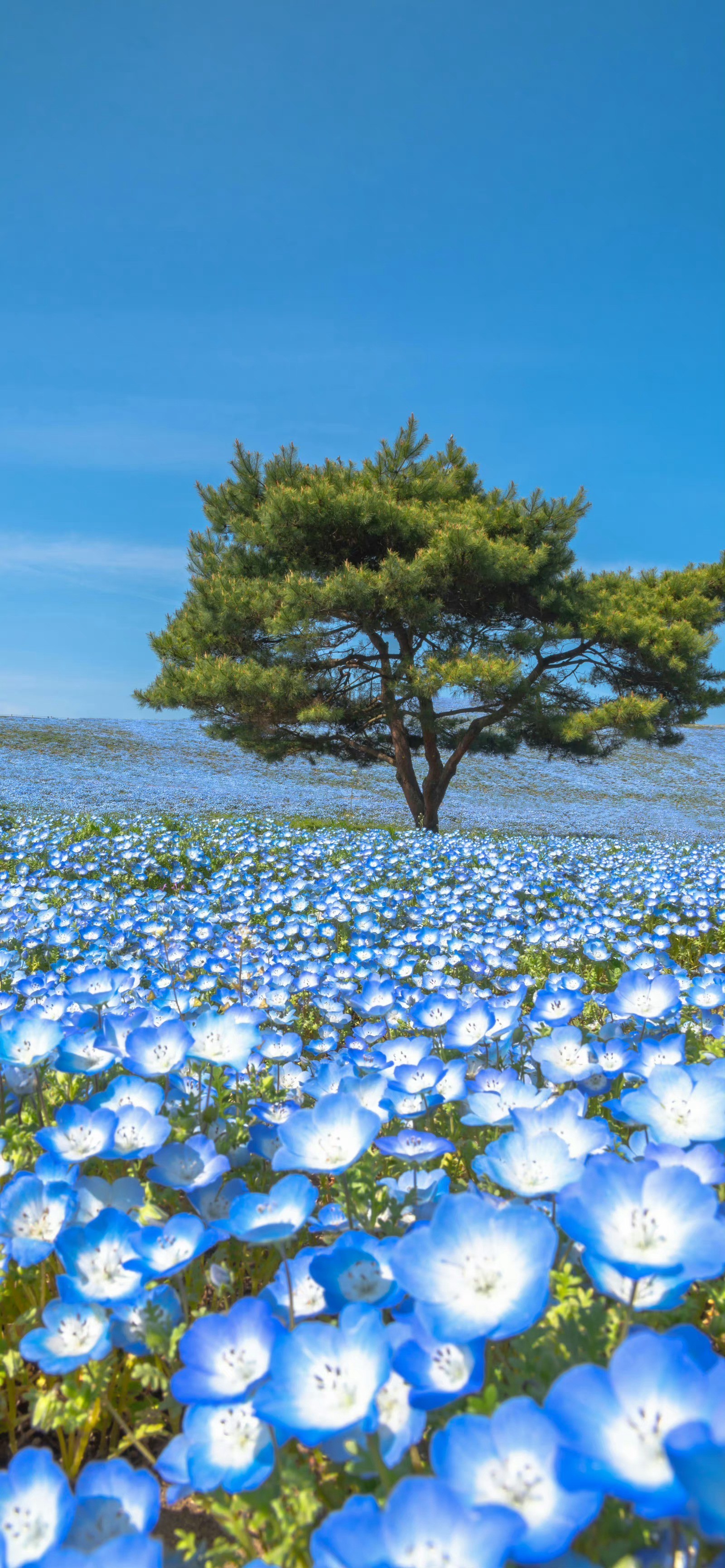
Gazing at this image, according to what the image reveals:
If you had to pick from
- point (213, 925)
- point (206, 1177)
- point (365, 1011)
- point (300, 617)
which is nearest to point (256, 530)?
point (300, 617)

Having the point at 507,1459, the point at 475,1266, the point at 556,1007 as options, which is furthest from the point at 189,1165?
the point at 556,1007

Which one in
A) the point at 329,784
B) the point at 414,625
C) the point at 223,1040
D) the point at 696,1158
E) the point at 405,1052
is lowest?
the point at 329,784

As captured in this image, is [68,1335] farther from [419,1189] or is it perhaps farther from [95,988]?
[95,988]

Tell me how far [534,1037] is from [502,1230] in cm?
174

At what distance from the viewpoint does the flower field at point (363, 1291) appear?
0.86 m

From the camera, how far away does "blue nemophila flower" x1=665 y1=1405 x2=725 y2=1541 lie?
68 cm

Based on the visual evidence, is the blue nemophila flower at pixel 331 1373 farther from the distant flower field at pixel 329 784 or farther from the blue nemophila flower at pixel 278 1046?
the distant flower field at pixel 329 784

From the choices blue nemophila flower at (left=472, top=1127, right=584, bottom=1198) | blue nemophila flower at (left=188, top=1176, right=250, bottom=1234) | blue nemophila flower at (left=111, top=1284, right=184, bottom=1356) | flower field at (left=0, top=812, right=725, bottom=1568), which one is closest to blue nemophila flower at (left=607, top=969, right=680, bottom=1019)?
flower field at (left=0, top=812, right=725, bottom=1568)

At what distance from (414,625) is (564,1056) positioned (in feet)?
48.1

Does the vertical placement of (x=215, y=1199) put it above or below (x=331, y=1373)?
below

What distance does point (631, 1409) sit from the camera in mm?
872

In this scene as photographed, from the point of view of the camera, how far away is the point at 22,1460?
1.01 meters

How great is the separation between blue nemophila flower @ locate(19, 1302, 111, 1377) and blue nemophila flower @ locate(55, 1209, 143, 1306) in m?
0.03

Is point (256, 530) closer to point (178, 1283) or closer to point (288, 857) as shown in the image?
point (288, 857)
